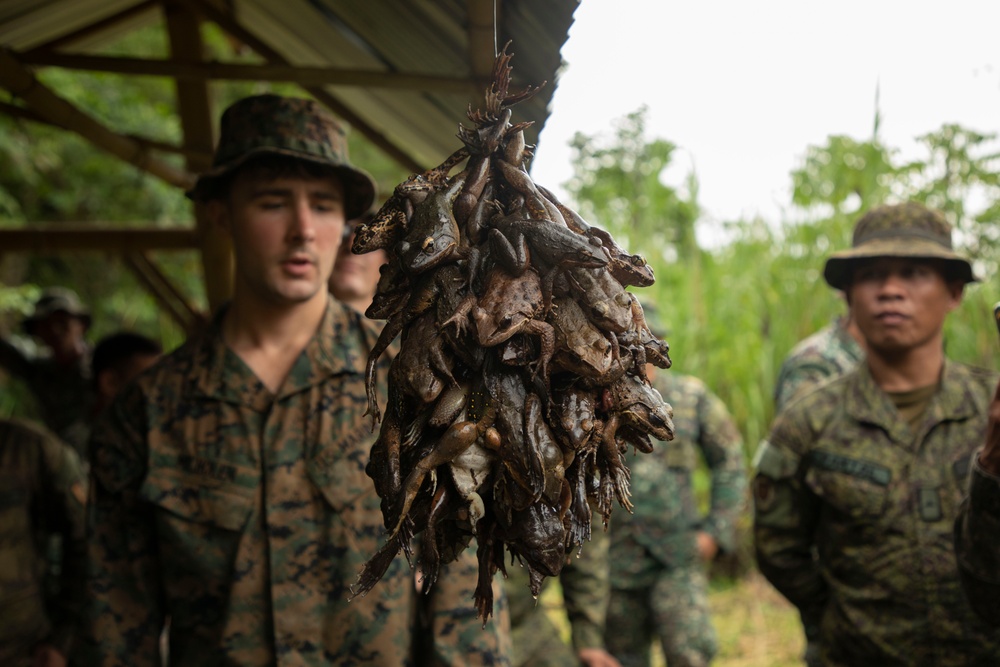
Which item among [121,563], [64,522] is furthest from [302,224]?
[64,522]

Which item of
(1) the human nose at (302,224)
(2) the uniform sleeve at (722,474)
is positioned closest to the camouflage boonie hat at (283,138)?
(1) the human nose at (302,224)

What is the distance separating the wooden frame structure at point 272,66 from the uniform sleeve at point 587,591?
194 cm

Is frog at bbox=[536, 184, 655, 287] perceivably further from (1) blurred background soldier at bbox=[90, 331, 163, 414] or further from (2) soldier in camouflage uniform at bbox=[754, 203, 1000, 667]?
(1) blurred background soldier at bbox=[90, 331, 163, 414]

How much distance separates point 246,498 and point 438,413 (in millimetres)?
1474

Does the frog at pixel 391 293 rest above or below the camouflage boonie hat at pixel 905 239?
below

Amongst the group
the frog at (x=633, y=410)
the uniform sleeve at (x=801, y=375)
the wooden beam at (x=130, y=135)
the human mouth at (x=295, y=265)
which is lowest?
the frog at (x=633, y=410)

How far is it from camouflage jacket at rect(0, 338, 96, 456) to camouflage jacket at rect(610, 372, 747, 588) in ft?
12.8

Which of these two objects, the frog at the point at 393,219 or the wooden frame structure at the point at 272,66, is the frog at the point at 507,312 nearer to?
the frog at the point at 393,219

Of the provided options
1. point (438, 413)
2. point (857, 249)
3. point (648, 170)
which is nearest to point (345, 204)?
point (438, 413)

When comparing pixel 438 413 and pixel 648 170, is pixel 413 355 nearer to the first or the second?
pixel 438 413

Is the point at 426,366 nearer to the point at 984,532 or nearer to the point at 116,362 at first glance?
the point at 984,532

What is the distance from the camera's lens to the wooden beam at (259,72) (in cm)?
274

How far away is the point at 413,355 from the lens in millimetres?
1278

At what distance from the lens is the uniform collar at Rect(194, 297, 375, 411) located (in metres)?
2.66
